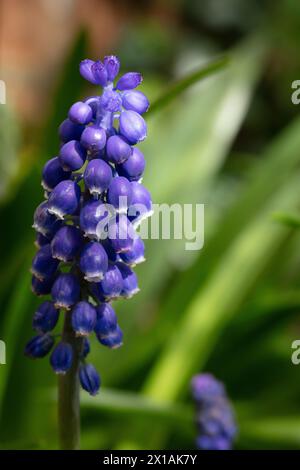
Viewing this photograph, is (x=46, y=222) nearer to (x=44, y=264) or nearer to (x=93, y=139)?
(x=44, y=264)

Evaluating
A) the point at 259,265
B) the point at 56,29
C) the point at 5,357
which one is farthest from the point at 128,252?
the point at 56,29

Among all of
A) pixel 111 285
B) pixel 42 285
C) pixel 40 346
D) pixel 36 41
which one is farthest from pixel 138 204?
pixel 36 41

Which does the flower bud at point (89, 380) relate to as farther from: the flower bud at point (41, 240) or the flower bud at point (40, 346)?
the flower bud at point (41, 240)

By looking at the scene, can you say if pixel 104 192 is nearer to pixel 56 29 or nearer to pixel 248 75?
pixel 248 75

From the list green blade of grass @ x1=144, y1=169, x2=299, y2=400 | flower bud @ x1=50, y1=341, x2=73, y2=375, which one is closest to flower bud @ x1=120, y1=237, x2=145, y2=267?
flower bud @ x1=50, y1=341, x2=73, y2=375

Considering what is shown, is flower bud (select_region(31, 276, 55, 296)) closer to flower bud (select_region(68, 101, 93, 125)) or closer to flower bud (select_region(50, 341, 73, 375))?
flower bud (select_region(50, 341, 73, 375))

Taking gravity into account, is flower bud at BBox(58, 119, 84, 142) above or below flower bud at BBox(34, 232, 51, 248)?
above
